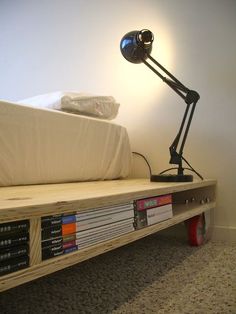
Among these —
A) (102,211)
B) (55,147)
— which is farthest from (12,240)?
(55,147)

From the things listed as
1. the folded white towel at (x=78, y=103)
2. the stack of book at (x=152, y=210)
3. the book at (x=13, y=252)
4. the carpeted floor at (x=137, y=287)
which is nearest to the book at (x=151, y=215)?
the stack of book at (x=152, y=210)

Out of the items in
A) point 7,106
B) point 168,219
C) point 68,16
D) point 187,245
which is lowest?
point 187,245

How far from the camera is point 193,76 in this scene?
1630 millimetres

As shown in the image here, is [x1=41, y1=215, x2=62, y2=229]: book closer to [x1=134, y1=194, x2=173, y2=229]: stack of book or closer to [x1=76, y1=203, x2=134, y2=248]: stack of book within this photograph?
[x1=76, y1=203, x2=134, y2=248]: stack of book

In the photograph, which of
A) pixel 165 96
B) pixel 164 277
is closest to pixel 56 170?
pixel 164 277

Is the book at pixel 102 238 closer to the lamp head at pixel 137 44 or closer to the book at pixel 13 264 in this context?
the book at pixel 13 264

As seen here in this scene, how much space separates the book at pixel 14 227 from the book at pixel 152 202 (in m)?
0.37

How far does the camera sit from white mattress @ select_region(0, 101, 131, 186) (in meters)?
0.90

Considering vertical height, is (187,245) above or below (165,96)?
below

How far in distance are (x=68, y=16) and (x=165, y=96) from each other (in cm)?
101

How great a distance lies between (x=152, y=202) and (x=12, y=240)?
0.50 meters

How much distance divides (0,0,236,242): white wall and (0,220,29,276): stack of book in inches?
50.8

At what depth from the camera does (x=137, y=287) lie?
2.91ft

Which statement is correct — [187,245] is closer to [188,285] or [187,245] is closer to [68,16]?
[188,285]
